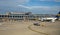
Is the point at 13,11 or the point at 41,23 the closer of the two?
the point at 13,11

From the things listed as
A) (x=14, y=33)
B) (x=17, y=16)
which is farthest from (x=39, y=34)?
(x=17, y=16)

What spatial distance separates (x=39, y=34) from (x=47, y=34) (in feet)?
0.86

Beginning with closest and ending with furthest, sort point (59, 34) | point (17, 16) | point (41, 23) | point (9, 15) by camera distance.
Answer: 1. point (59, 34)
2. point (9, 15)
3. point (17, 16)
4. point (41, 23)

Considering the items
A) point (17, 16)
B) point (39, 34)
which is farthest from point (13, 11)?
point (39, 34)

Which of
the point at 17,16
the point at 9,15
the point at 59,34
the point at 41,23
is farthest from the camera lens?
the point at 41,23

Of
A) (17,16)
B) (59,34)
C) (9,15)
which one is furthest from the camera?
(17,16)

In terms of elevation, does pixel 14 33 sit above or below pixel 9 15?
below

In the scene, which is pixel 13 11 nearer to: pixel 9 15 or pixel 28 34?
pixel 9 15

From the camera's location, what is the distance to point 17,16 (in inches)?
214

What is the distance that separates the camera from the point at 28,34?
15.6 feet

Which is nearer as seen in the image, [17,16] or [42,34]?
[42,34]

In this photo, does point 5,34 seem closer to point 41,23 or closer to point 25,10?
point 25,10

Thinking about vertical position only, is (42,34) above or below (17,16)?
below

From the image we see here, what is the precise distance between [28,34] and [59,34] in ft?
3.29
